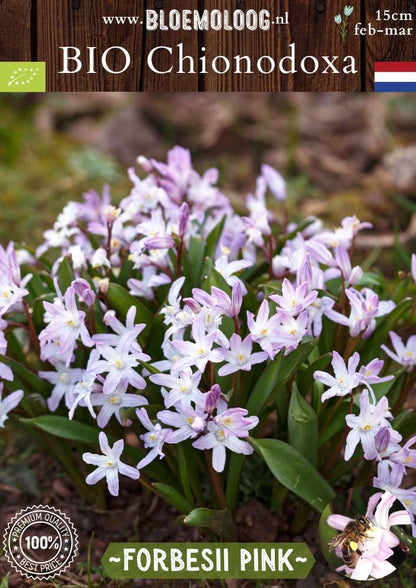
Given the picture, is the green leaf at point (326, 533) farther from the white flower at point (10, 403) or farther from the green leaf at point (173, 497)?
the white flower at point (10, 403)

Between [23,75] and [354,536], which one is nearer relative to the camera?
[354,536]

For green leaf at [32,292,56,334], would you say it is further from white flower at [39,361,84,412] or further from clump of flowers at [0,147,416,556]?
white flower at [39,361,84,412]

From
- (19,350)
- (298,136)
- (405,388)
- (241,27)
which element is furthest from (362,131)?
(19,350)

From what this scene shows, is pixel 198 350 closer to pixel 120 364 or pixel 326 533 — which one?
pixel 120 364

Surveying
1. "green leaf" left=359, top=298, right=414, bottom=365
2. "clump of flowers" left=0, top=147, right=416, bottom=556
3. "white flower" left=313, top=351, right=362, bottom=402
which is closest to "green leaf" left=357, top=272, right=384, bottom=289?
"clump of flowers" left=0, top=147, right=416, bottom=556

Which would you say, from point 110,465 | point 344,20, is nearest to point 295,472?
point 110,465

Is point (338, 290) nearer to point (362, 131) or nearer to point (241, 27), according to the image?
point (241, 27)
